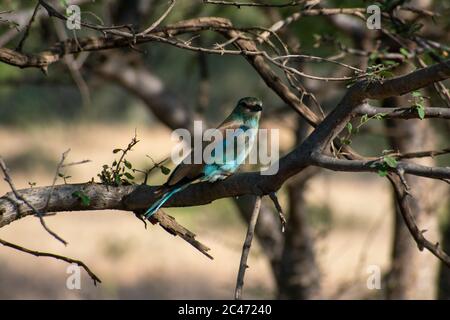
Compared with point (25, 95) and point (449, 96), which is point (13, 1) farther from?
point (25, 95)


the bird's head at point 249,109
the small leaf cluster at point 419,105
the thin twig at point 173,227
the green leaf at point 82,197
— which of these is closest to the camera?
the small leaf cluster at point 419,105

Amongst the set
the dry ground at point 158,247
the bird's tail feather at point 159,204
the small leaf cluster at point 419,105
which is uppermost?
the dry ground at point 158,247

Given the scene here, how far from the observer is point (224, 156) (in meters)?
4.06

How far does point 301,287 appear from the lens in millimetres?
6613

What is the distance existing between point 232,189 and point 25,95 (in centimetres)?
1443

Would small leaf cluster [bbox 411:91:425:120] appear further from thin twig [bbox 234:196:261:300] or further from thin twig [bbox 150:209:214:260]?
thin twig [bbox 150:209:214:260]

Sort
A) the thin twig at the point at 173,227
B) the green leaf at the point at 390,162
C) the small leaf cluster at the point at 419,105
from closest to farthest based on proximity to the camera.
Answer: the green leaf at the point at 390,162 < the small leaf cluster at the point at 419,105 < the thin twig at the point at 173,227

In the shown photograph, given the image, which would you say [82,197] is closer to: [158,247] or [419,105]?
[419,105]

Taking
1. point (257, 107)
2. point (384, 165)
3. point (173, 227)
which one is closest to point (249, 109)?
point (257, 107)

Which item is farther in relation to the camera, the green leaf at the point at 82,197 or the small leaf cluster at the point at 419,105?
the green leaf at the point at 82,197

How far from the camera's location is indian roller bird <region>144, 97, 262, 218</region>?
3561mm

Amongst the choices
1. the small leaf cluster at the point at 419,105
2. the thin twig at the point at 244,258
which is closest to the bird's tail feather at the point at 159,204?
the thin twig at the point at 244,258

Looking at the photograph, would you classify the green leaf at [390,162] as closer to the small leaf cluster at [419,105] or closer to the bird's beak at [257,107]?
the small leaf cluster at [419,105]

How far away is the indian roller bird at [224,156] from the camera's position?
3561 mm
